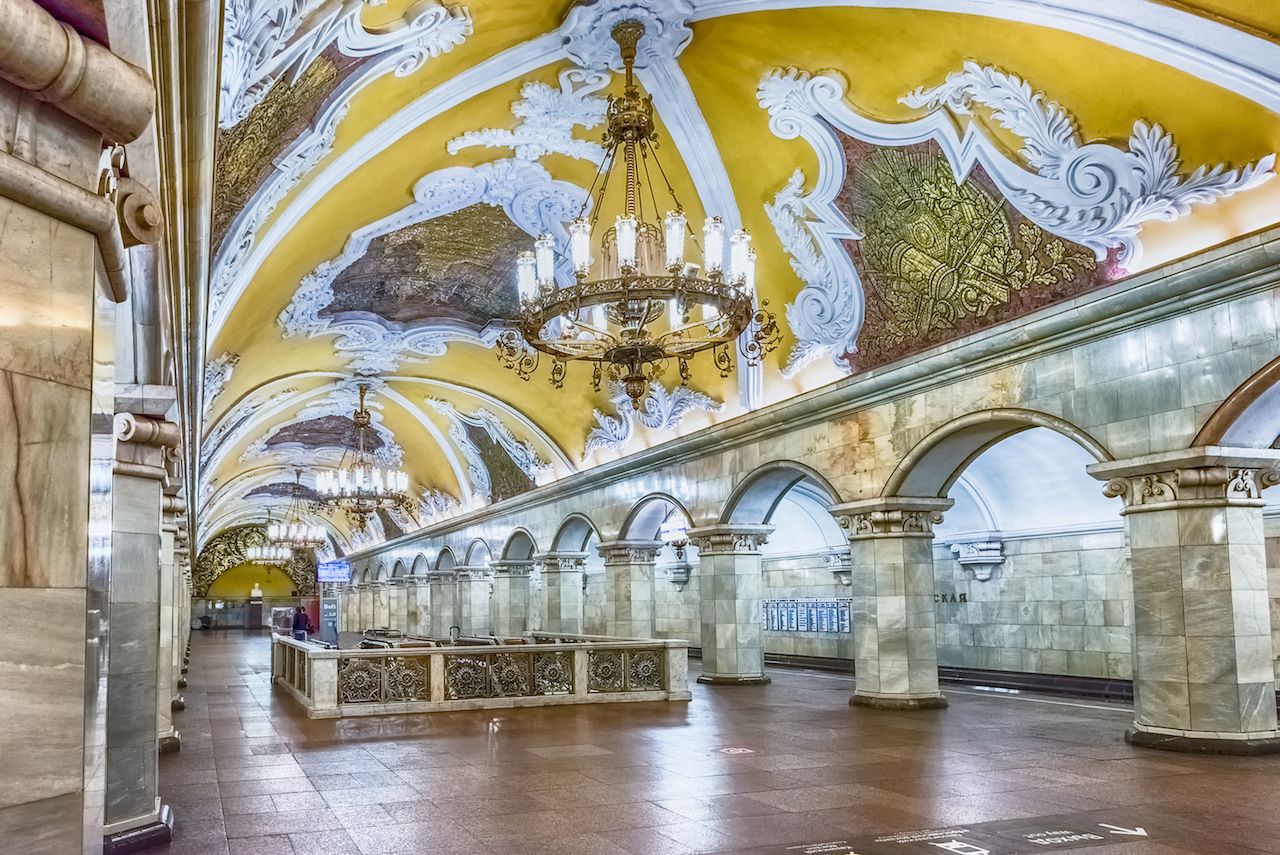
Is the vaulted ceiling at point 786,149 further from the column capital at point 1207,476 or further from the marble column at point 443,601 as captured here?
the marble column at point 443,601

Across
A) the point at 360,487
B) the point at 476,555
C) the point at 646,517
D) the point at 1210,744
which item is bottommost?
the point at 1210,744

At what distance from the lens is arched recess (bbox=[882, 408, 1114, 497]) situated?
1009 centimetres

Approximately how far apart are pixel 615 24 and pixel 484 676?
7.08 meters

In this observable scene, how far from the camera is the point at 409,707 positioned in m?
11.6

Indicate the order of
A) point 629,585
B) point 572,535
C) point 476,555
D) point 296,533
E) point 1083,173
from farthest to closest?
1. point 296,533
2. point 476,555
3. point 572,535
4. point 629,585
5. point 1083,173

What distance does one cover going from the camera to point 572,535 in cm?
2108

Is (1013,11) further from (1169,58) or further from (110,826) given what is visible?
(110,826)

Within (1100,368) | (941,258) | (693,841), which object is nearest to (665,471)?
(941,258)

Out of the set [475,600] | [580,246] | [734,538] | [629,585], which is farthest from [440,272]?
[475,600]

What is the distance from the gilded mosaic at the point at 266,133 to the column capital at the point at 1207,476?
6981 millimetres

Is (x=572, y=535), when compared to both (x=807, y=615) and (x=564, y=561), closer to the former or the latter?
(x=564, y=561)

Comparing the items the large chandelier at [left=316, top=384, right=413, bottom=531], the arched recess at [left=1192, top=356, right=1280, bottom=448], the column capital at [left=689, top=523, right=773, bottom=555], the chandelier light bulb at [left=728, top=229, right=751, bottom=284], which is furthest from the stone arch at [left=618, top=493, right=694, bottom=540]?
the arched recess at [left=1192, top=356, right=1280, bottom=448]

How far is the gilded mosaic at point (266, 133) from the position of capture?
23.3ft

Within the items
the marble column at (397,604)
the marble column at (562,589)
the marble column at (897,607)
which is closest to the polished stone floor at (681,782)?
the marble column at (897,607)
